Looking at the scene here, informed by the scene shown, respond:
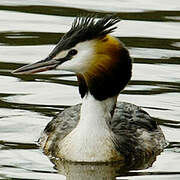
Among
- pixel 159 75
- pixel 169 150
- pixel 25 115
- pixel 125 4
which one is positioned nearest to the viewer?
pixel 169 150

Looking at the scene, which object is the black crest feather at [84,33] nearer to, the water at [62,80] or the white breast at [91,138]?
the white breast at [91,138]

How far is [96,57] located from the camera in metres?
13.7

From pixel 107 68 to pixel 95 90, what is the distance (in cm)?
28

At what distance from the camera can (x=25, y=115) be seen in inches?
600

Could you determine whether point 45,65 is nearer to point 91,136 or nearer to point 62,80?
point 91,136

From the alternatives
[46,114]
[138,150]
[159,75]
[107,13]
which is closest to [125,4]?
[107,13]

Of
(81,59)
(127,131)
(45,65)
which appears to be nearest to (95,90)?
(81,59)

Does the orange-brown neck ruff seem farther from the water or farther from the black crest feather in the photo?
the water

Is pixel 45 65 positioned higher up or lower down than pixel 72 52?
lower down

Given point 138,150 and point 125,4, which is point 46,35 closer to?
point 125,4

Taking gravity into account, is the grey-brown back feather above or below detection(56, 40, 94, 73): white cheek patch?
below

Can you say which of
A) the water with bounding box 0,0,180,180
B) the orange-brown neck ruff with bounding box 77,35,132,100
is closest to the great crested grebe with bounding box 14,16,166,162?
the orange-brown neck ruff with bounding box 77,35,132,100

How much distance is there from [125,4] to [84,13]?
1046 mm

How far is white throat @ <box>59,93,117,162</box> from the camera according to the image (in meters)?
13.8
